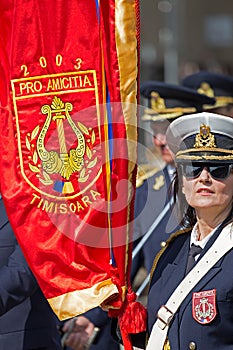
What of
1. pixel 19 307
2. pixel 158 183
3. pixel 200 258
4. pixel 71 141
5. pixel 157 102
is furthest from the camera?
pixel 157 102

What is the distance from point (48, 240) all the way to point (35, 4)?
1.03m

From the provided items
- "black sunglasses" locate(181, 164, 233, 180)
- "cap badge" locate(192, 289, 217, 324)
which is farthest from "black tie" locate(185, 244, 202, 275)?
"black sunglasses" locate(181, 164, 233, 180)

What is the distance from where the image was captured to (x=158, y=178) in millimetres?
6430

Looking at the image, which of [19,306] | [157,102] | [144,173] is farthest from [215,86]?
[19,306]

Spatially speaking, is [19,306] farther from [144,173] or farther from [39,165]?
[144,173]

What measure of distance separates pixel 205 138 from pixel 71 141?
0.63 m

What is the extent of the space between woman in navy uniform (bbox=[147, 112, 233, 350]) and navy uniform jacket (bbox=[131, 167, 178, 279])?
187cm

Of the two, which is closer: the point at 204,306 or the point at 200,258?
the point at 204,306

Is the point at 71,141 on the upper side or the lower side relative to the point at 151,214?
upper

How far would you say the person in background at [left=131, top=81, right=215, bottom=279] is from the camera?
20.2 ft

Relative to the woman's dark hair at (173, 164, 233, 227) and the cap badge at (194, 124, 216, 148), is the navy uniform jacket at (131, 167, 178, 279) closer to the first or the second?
the woman's dark hair at (173, 164, 233, 227)

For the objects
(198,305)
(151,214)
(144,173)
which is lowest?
(151,214)

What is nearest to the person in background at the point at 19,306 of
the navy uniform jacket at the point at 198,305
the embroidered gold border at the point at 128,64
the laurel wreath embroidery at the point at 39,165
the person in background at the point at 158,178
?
the laurel wreath embroidery at the point at 39,165

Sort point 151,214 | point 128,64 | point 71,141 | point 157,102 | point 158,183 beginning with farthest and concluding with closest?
1. point 157,102
2. point 158,183
3. point 151,214
4. point 71,141
5. point 128,64
